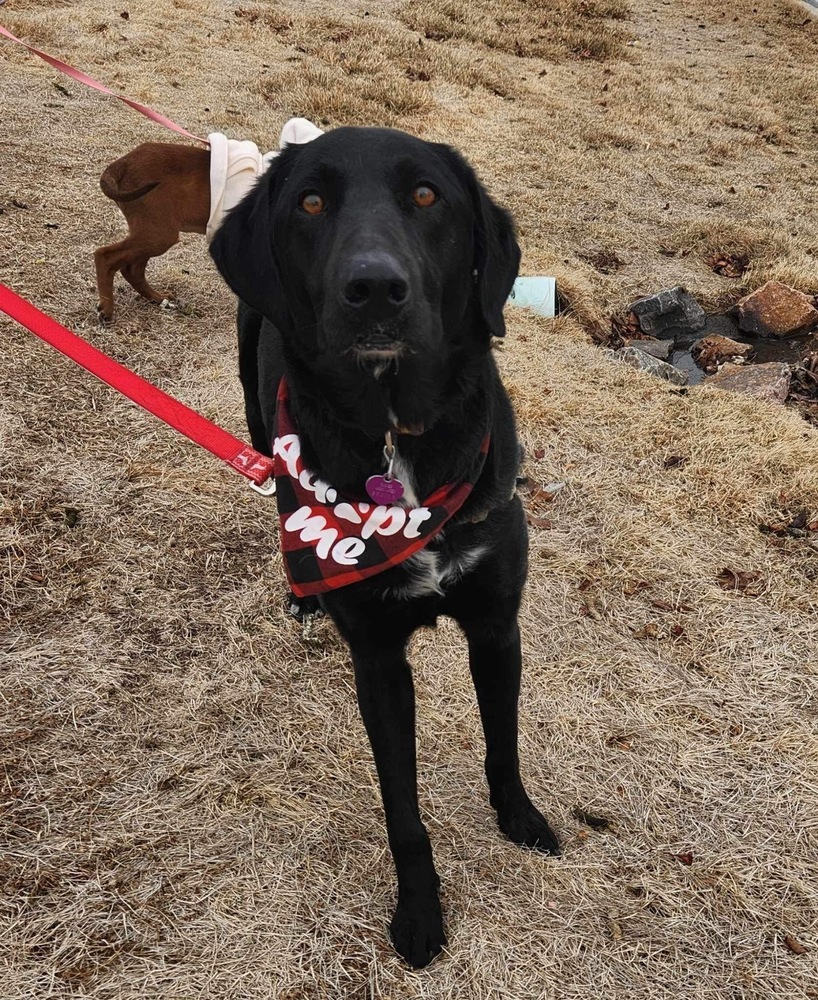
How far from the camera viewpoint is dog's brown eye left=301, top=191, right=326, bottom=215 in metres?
1.77

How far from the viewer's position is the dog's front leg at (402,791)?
6.40 ft

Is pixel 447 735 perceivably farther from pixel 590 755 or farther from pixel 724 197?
pixel 724 197

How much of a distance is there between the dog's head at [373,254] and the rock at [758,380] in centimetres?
326

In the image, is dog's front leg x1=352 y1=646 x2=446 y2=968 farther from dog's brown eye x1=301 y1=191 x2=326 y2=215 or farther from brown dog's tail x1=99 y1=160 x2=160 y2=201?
brown dog's tail x1=99 y1=160 x2=160 y2=201

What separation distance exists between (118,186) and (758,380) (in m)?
4.04

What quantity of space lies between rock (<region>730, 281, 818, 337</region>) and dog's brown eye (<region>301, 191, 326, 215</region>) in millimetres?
4933

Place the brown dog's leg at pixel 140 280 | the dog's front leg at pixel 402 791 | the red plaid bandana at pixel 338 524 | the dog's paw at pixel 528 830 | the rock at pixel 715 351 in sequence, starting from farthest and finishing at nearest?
the rock at pixel 715 351
the brown dog's leg at pixel 140 280
the dog's paw at pixel 528 830
the dog's front leg at pixel 402 791
the red plaid bandana at pixel 338 524

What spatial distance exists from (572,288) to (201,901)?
4.74 meters

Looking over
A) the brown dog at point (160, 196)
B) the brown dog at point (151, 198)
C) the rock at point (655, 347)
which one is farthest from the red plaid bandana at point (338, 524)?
the rock at point (655, 347)

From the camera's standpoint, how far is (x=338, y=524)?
75.3 inches

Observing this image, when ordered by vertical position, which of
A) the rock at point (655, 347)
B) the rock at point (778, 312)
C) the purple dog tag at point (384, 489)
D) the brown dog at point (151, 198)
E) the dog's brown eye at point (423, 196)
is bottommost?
the rock at point (655, 347)

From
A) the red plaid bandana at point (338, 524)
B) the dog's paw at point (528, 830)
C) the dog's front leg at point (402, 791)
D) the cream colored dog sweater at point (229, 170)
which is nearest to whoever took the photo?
the red plaid bandana at point (338, 524)

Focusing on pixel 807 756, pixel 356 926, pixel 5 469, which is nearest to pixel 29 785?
pixel 356 926

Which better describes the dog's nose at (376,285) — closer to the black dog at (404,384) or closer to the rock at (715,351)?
the black dog at (404,384)
